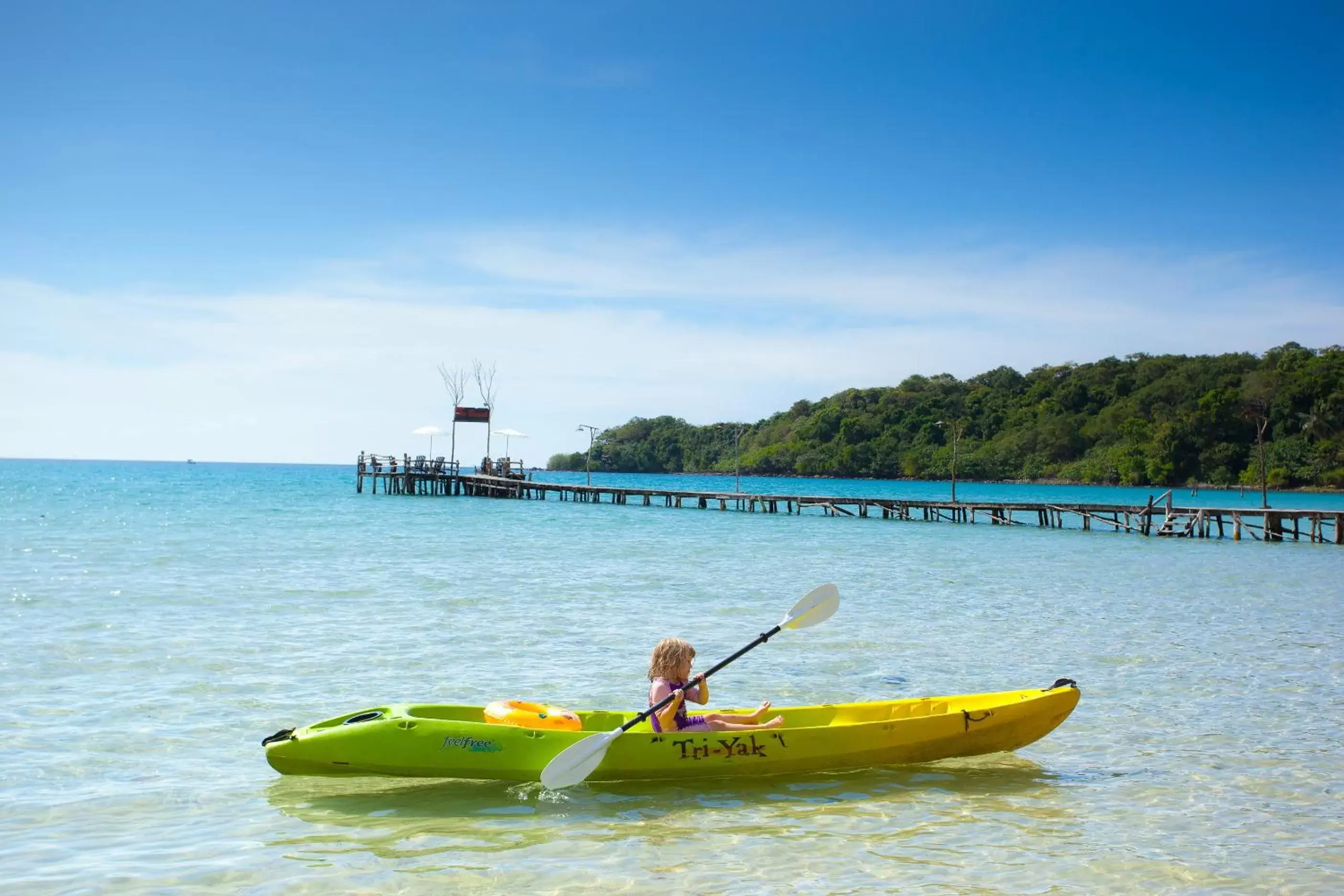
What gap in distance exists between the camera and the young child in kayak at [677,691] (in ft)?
23.0

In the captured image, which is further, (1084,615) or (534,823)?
(1084,615)

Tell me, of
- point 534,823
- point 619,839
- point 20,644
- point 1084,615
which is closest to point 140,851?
point 534,823

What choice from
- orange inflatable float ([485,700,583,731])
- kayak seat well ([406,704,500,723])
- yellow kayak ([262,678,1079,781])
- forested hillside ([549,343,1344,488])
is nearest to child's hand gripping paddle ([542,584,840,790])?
yellow kayak ([262,678,1079,781])

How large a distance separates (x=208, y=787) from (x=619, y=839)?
2906mm

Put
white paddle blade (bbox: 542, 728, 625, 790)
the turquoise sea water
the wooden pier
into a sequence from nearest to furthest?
1. the turquoise sea water
2. white paddle blade (bbox: 542, 728, 625, 790)
3. the wooden pier

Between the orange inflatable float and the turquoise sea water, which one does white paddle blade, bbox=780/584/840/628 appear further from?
the orange inflatable float

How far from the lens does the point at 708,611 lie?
16.3 metres

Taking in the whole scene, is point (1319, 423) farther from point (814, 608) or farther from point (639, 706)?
point (814, 608)

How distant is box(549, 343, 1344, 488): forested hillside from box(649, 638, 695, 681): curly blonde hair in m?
70.3

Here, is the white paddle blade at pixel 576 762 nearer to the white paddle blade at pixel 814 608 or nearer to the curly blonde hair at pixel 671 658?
the curly blonde hair at pixel 671 658

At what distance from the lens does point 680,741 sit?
7.01 metres

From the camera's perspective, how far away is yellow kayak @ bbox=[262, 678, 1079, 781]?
6.74m

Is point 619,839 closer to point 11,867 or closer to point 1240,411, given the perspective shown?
point 11,867

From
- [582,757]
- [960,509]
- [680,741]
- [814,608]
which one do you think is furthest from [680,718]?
[960,509]
